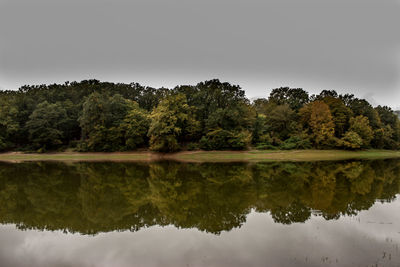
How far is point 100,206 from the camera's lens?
1470 cm

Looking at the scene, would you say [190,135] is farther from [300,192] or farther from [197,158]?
[300,192]

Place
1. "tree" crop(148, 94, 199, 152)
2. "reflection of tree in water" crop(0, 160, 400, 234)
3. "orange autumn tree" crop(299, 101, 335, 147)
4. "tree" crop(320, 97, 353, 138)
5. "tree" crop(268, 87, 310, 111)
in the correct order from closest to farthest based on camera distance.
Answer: "reflection of tree in water" crop(0, 160, 400, 234), "tree" crop(148, 94, 199, 152), "orange autumn tree" crop(299, 101, 335, 147), "tree" crop(320, 97, 353, 138), "tree" crop(268, 87, 310, 111)

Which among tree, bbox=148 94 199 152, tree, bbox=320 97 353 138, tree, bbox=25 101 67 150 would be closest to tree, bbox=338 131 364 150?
tree, bbox=320 97 353 138

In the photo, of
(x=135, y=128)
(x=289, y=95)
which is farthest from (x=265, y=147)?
(x=135, y=128)

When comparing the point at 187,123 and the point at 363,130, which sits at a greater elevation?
the point at 363,130

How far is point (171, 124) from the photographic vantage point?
49000 millimetres

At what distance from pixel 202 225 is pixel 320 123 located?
52.0m

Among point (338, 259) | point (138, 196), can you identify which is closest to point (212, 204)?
point (138, 196)

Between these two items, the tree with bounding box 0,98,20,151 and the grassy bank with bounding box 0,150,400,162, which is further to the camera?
the tree with bounding box 0,98,20,151

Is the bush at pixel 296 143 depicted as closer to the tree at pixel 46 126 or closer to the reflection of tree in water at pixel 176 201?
the reflection of tree in water at pixel 176 201

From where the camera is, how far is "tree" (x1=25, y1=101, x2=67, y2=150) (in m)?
53.6

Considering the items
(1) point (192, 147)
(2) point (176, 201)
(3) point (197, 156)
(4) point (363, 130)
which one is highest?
(4) point (363, 130)

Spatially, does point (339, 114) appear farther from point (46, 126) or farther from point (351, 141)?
point (46, 126)

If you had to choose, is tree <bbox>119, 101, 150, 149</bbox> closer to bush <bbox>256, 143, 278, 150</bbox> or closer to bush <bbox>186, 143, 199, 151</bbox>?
bush <bbox>186, 143, 199, 151</bbox>
